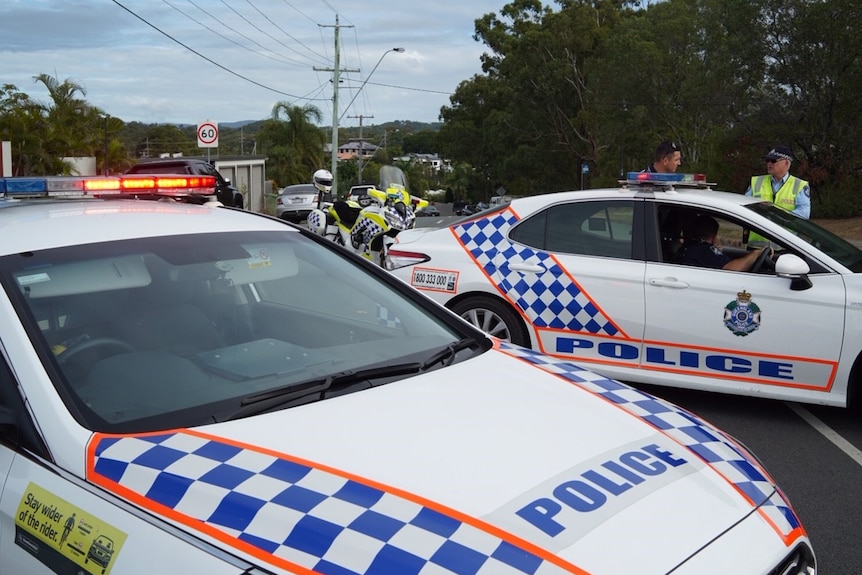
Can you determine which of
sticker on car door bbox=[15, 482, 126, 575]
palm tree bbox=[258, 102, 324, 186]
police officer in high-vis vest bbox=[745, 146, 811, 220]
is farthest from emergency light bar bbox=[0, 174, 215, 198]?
palm tree bbox=[258, 102, 324, 186]

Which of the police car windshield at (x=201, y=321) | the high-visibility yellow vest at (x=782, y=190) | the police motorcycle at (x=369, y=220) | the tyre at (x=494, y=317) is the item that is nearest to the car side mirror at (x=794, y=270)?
the tyre at (x=494, y=317)

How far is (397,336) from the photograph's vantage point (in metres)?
3.28

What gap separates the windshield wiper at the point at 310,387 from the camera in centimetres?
245

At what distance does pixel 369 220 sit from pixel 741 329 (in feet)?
18.1

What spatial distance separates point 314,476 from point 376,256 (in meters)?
8.43

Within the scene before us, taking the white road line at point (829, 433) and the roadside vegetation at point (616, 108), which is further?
the roadside vegetation at point (616, 108)

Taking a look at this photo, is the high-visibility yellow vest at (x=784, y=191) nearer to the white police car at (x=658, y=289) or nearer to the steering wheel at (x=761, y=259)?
the white police car at (x=658, y=289)

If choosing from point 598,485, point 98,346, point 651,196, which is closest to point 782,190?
point 651,196

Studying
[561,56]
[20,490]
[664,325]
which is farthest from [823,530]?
[561,56]

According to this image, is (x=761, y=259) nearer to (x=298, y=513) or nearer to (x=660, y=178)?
(x=660, y=178)

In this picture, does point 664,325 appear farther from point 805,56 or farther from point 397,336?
point 805,56

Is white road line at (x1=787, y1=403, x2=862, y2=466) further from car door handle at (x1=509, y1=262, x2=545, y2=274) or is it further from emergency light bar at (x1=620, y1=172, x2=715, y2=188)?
car door handle at (x1=509, y1=262, x2=545, y2=274)

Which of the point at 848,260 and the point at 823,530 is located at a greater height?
the point at 848,260

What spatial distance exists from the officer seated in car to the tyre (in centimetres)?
125
